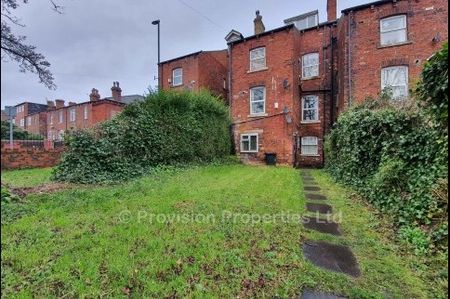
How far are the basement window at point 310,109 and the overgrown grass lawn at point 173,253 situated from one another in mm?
11262

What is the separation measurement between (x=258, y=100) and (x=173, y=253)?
13.4 meters

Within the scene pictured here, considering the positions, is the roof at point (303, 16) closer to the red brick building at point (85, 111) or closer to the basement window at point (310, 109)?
the basement window at point (310, 109)

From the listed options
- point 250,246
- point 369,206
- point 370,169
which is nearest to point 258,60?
point 370,169

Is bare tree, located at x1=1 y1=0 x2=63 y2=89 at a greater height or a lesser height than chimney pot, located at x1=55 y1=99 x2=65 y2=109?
lesser

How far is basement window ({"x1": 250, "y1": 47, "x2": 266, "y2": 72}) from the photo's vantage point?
15.6 m

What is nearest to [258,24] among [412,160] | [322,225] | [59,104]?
[412,160]

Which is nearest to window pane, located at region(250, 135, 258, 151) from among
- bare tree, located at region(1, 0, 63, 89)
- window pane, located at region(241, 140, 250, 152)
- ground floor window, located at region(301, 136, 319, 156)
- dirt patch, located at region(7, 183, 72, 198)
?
window pane, located at region(241, 140, 250, 152)

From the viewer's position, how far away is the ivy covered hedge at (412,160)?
3.51m

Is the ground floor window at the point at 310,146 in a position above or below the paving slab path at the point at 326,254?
above

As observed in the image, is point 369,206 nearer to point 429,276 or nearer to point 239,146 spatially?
point 429,276

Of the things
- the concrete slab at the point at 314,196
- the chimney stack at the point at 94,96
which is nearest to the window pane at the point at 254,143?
the concrete slab at the point at 314,196

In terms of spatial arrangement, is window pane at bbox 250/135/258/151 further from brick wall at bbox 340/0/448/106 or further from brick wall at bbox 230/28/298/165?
brick wall at bbox 340/0/448/106

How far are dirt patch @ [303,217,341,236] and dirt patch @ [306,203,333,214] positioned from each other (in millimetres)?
575

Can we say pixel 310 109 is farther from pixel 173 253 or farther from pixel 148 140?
pixel 173 253
